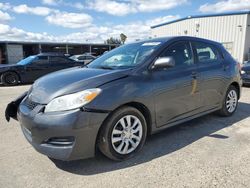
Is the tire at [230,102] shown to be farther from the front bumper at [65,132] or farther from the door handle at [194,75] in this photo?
the front bumper at [65,132]

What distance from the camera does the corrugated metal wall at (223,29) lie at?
1984 cm

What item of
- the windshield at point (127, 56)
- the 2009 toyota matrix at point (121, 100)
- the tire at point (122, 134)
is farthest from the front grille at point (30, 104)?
the windshield at point (127, 56)

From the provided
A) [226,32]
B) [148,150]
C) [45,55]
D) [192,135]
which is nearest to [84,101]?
[148,150]

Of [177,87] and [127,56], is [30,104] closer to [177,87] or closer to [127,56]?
[127,56]

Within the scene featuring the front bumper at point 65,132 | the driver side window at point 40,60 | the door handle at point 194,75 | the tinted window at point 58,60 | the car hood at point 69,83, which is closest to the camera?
the front bumper at point 65,132

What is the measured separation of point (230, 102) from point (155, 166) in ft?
9.43

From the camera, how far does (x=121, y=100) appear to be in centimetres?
314

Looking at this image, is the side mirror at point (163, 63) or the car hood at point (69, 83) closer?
the car hood at point (69, 83)

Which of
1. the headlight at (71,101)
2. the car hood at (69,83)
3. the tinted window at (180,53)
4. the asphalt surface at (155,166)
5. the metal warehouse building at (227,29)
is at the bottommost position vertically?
the asphalt surface at (155,166)

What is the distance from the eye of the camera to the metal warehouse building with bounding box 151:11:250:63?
19719mm

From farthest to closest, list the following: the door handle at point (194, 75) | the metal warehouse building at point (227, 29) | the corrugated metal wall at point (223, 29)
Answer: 1. the corrugated metal wall at point (223, 29)
2. the metal warehouse building at point (227, 29)
3. the door handle at point (194, 75)

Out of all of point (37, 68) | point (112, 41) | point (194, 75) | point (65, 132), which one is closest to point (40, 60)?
point (37, 68)

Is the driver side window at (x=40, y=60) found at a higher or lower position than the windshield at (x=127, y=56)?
lower

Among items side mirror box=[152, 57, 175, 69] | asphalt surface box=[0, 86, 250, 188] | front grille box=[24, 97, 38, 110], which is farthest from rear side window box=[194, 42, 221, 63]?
front grille box=[24, 97, 38, 110]
